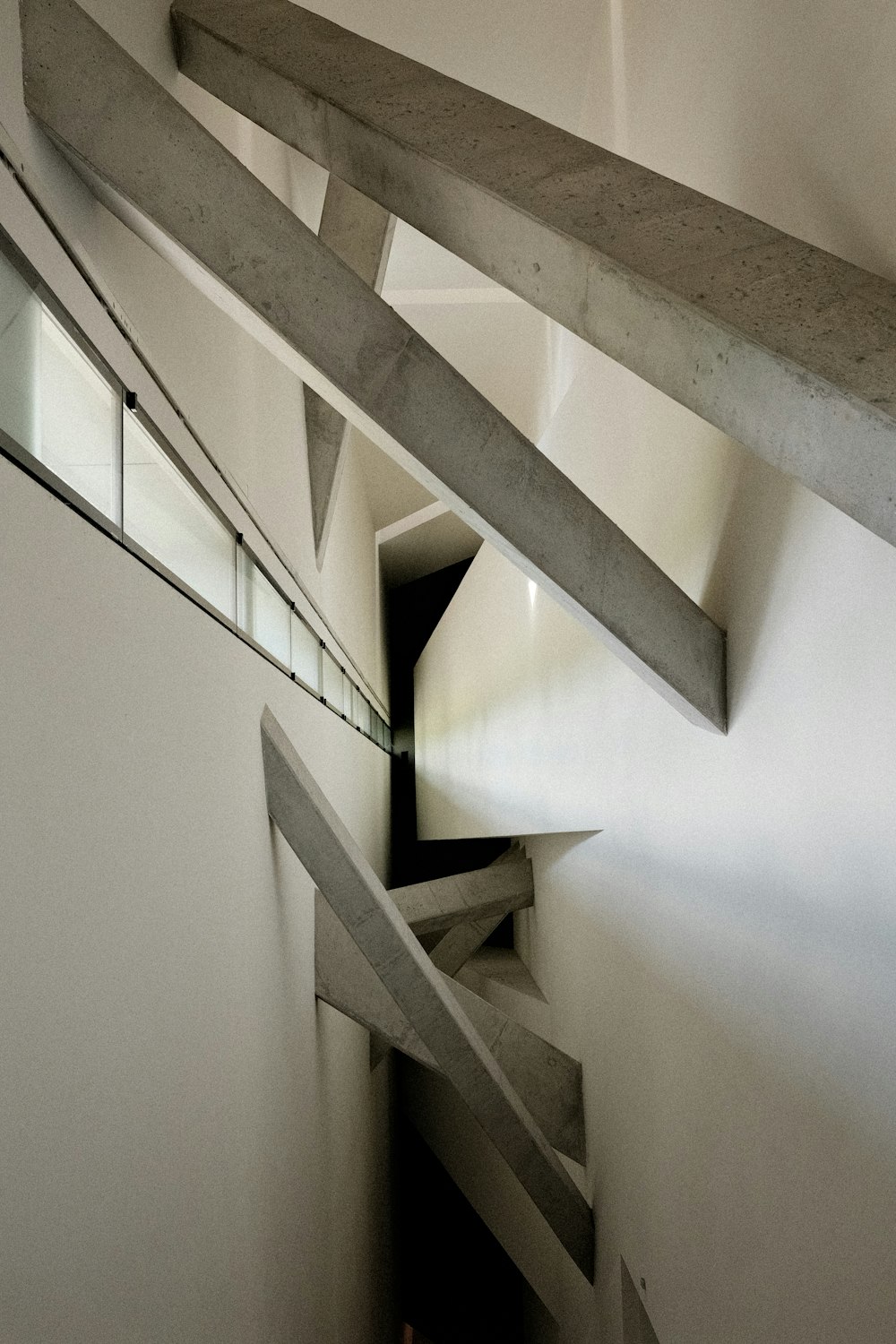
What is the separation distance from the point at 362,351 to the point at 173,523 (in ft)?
2.80

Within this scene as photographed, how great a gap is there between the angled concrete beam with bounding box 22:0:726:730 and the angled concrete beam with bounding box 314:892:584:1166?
2.62m

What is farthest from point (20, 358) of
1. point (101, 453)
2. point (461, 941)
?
point (461, 941)

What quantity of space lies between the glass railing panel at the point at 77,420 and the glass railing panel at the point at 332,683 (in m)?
4.74

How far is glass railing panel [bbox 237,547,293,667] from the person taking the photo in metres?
4.70

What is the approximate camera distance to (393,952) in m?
5.01

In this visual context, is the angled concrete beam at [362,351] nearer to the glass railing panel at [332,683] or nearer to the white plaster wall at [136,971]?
the white plaster wall at [136,971]

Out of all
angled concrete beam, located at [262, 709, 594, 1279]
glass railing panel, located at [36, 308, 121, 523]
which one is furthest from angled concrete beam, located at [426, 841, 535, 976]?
glass railing panel, located at [36, 308, 121, 523]

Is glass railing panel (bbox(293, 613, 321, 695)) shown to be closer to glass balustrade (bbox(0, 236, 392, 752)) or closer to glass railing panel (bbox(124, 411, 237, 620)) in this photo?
glass balustrade (bbox(0, 236, 392, 752))

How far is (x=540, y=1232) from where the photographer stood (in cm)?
805

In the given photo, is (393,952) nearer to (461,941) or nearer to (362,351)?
(362,351)

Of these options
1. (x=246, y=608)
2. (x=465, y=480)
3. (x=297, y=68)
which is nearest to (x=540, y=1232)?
(x=246, y=608)

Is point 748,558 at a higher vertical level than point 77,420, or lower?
lower

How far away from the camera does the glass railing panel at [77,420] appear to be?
2521mm

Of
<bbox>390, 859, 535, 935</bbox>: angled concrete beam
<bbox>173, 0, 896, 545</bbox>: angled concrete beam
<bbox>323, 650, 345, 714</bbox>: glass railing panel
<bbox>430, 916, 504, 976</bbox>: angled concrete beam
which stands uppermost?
<bbox>173, 0, 896, 545</bbox>: angled concrete beam
